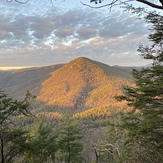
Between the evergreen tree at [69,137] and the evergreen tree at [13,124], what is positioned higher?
the evergreen tree at [13,124]

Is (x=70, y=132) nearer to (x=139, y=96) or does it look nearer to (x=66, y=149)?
(x=66, y=149)

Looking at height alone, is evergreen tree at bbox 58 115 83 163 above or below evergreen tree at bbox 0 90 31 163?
below

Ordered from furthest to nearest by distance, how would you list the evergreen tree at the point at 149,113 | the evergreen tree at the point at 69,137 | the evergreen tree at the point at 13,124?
1. the evergreen tree at the point at 69,137
2. the evergreen tree at the point at 13,124
3. the evergreen tree at the point at 149,113

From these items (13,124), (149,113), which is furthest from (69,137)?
(149,113)

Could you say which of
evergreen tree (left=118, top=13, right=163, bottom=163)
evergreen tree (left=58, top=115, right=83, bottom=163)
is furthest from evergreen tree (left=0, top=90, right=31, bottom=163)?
evergreen tree (left=58, top=115, right=83, bottom=163)

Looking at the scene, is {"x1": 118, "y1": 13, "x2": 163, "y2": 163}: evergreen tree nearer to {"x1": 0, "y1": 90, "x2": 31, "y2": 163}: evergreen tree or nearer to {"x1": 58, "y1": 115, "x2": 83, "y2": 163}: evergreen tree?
{"x1": 0, "y1": 90, "x2": 31, "y2": 163}: evergreen tree

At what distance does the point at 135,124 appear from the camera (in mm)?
9148

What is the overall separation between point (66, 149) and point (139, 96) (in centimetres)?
1222

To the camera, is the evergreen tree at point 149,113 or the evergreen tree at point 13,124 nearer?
the evergreen tree at point 149,113

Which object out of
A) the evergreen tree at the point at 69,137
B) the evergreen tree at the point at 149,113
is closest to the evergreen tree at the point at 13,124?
the evergreen tree at the point at 149,113

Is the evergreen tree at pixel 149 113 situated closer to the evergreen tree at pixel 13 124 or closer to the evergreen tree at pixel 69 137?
the evergreen tree at pixel 13 124

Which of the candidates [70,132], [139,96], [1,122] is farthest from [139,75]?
[70,132]

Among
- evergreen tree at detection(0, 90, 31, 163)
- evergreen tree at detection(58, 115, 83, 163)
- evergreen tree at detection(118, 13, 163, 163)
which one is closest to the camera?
evergreen tree at detection(118, 13, 163, 163)

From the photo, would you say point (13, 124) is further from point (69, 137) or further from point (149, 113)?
point (69, 137)
